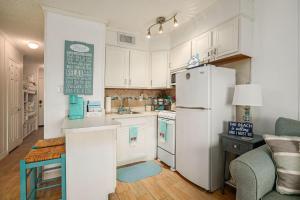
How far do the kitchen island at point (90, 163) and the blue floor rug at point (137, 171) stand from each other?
488 mm

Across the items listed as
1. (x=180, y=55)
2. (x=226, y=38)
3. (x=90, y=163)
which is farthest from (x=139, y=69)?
(x=90, y=163)

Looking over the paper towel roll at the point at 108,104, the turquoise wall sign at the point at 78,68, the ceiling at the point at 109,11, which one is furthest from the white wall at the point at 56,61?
the paper towel roll at the point at 108,104

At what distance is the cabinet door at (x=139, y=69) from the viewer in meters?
3.05

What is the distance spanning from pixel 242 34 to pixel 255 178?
5.40ft

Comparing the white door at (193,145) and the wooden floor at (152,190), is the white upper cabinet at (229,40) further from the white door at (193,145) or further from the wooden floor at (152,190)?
the wooden floor at (152,190)

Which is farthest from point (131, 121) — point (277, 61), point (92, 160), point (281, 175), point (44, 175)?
point (277, 61)

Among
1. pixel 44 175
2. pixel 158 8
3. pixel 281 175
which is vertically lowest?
pixel 44 175

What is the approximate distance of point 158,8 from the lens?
218cm

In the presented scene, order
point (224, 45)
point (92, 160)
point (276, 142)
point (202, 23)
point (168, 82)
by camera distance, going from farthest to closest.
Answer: point (168, 82) < point (202, 23) < point (224, 45) < point (92, 160) < point (276, 142)

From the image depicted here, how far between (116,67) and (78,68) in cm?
78

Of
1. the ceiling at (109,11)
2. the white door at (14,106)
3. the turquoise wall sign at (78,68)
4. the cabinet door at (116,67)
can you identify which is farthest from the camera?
the white door at (14,106)

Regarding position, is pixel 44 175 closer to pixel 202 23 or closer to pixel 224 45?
pixel 224 45

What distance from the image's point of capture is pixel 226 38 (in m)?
1.97

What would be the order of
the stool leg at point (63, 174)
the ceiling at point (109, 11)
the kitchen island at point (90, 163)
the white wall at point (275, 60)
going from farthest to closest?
the ceiling at point (109, 11) → the white wall at point (275, 60) → the kitchen island at point (90, 163) → the stool leg at point (63, 174)
